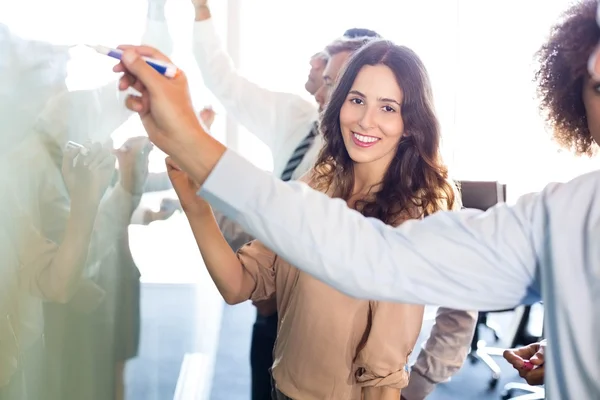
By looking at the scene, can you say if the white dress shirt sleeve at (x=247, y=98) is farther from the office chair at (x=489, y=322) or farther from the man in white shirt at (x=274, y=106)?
the office chair at (x=489, y=322)

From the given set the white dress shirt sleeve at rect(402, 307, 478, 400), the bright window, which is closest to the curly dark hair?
the white dress shirt sleeve at rect(402, 307, 478, 400)

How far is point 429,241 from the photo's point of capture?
669 millimetres

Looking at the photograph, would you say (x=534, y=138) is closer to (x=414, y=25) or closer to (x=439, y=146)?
(x=414, y=25)

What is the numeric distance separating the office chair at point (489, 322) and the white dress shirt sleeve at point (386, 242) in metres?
2.38

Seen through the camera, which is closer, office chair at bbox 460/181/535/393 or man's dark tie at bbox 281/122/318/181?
man's dark tie at bbox 281/122/318/181

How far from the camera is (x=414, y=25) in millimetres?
4664

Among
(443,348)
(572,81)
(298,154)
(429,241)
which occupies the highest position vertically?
(572,81)

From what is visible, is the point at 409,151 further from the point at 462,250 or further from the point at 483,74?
the point at 483,74

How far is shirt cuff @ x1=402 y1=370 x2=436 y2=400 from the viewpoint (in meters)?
1.60

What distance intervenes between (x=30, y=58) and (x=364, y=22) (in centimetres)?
389

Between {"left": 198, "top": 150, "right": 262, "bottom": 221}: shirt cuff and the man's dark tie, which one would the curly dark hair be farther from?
the man's dark tie

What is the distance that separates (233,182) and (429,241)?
0.21 m

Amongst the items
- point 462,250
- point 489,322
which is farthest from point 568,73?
point 489,322

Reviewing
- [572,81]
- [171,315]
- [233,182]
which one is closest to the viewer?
[233,182]
